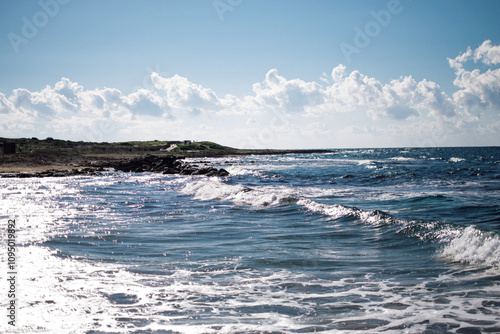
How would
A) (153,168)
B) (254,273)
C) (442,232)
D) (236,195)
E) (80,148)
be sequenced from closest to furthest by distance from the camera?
(254,273), (442,232), (236,195), (153,168), (80,148)

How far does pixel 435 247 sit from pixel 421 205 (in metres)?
8.63

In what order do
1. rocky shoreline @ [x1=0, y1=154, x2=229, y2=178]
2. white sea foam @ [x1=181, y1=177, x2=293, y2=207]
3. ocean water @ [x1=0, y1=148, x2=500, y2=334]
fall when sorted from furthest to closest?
rocky shoreline @ [x1=0, y1=154, x2=229, y2=178], white sea foam @ [x1=181, y1=177, x2=293, y2=207], ocean water @ [x1=0, y1=148, x2=500, y2=334]

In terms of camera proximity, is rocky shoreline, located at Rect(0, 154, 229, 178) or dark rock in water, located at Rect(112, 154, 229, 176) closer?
rocky shoreline, located at Rect(0, 154, 229, 178)

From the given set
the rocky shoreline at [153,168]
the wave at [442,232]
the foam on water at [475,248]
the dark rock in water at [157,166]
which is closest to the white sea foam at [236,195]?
the wave at [442,232]

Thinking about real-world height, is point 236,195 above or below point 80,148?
below

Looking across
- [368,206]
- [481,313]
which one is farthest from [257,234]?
[368,206]

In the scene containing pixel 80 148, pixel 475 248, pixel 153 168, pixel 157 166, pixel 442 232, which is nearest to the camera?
pixel 475 248

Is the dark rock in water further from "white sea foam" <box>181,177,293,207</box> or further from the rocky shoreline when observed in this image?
"white sea foam" <box>181,177,293,207</box>

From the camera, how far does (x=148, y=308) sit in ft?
19.0

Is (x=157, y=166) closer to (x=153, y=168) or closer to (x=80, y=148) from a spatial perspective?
(x=153, y=168)

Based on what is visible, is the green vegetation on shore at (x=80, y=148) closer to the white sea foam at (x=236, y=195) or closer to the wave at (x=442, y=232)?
the white sea foam at (x=236, y=195)

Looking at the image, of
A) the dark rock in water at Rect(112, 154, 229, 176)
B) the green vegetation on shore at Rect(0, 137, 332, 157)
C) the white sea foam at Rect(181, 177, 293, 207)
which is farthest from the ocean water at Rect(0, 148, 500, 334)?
the green vegetation on shore at Rect(0, 137, 332, 157)

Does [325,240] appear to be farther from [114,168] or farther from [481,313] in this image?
[114,168]

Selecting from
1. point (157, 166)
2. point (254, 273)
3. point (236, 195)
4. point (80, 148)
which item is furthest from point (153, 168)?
point (80, 148)
